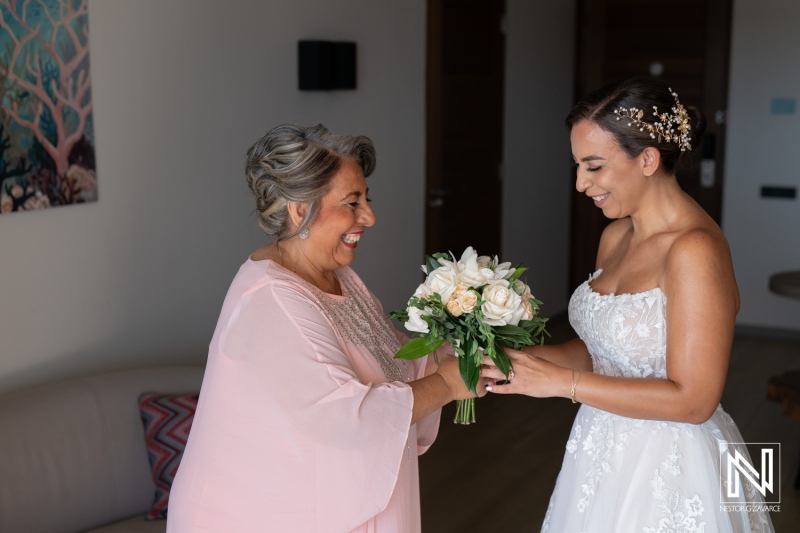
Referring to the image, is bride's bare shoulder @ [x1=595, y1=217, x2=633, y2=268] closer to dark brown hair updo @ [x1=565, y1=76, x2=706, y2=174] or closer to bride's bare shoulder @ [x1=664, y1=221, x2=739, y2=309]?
dark brown hair updo @ [x1=565, y1=76, x2=706, y2=174]

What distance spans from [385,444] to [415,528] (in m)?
0.48

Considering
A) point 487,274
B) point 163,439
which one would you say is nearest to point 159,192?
point 163,439

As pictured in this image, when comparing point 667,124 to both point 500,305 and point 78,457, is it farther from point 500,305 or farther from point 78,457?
point 78,457

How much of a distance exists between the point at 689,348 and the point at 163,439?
1906mm

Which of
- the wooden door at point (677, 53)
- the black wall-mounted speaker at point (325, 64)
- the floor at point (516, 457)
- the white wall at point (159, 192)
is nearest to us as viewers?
the white wall at point (159, 192)

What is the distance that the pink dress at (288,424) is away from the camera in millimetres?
2105

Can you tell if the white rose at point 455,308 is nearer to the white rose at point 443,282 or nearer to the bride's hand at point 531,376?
the white rose at point 443,282

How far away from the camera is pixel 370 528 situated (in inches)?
90.6

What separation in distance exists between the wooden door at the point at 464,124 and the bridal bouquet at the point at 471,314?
3.52m

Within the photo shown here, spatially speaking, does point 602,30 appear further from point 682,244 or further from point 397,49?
point 682,244

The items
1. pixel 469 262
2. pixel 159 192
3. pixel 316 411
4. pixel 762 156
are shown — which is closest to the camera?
pixel 316 411

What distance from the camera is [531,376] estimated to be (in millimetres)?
2363

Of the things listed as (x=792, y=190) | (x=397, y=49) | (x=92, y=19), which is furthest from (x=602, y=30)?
(x=92, y=19)

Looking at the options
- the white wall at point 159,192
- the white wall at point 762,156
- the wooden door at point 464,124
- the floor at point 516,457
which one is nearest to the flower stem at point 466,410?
the white wall at point 159,192
